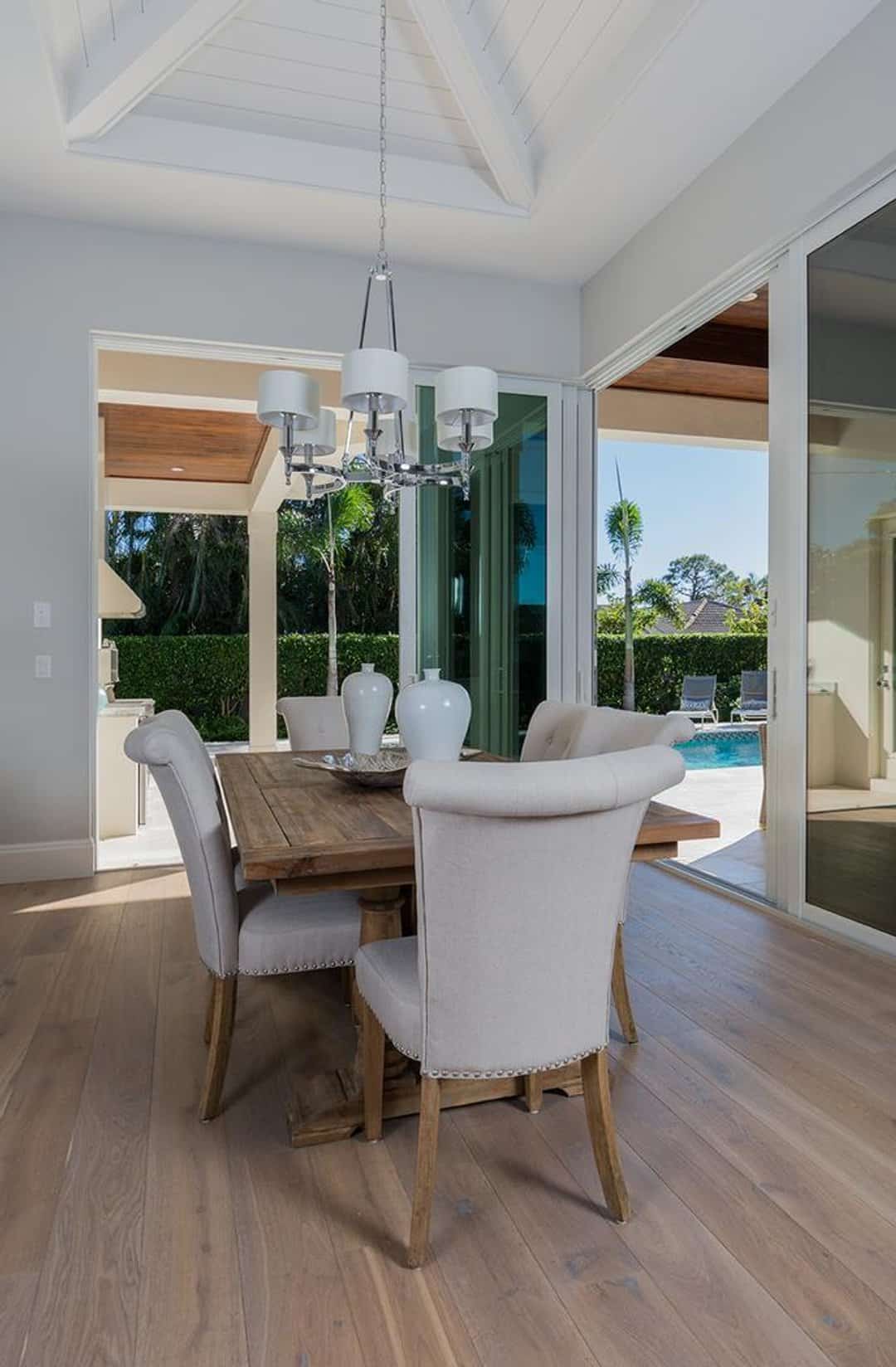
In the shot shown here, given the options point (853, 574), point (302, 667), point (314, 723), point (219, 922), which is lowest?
point (219, 922)

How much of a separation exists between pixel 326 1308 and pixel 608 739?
58.9 inches

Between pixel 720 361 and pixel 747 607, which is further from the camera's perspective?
pixel 747 607

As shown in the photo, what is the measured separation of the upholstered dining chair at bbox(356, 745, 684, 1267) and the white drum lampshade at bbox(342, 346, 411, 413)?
4.52ft

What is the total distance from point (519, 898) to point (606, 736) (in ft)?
3.72

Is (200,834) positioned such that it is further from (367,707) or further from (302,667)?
(302,667)

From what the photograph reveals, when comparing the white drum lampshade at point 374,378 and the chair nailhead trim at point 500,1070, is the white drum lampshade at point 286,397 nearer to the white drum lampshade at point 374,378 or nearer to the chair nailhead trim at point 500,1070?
the white drum lampshade at point 374,378

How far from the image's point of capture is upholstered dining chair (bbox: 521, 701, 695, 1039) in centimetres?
215

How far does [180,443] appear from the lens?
7.31m

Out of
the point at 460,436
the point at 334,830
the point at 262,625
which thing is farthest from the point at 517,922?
the point at 262,625

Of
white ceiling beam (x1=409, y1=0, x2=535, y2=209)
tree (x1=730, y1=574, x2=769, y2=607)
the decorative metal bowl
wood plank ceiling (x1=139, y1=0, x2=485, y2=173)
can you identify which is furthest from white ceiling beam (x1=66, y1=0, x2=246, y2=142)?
tree (x1=730, y1=574, x2=769, y2=607)

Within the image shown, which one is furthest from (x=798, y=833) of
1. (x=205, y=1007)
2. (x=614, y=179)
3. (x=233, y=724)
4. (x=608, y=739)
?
(x=233, y=724)

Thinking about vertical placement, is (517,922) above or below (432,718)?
below

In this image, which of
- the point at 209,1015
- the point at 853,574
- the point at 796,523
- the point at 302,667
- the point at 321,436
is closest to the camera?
the point at 209,1015

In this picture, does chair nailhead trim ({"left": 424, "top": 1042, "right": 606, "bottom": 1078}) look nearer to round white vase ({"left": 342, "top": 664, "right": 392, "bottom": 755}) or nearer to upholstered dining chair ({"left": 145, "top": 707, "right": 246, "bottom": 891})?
upholstered dining chair ({"left": 145, "top": 707, "right": 246, "bottom": 891})
